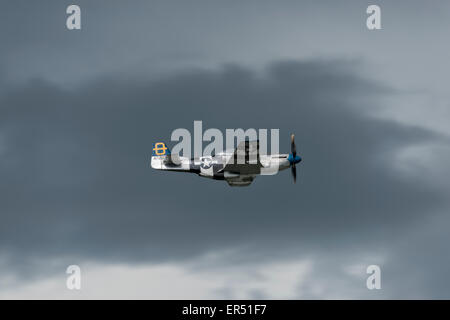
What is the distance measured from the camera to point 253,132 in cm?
13638

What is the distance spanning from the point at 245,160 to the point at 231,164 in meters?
2.96

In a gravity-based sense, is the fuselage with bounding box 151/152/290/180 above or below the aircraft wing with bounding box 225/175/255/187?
above

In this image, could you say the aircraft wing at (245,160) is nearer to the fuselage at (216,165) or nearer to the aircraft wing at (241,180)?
the fuselage at (216,165)

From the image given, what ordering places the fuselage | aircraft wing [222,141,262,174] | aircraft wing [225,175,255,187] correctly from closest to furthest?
aircraft wing [222,141,262,174]
the fuselage
aircraft wing [225,175,255,187]

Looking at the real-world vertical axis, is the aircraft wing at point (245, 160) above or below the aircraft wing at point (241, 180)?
above

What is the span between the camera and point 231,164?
458 ft

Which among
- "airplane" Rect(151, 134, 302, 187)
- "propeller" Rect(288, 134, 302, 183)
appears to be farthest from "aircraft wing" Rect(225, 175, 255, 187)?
"propeller" Rect(288, 134, 302, 183)

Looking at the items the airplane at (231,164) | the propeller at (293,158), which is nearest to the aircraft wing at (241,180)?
the airplane at (231,164)

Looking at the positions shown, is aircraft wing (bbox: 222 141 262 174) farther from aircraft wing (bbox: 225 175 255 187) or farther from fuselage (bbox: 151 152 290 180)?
aircraft wing (bbox: 225 175 255 187)

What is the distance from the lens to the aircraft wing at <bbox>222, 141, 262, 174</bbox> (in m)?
136

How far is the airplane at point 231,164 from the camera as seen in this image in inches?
5482

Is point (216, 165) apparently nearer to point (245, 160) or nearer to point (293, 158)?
point (245, 160)

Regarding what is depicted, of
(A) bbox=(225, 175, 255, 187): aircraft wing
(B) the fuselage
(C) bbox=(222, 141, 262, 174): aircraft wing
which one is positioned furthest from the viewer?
(A) bbox=(225, 175, 255, 187): aircraft wing
